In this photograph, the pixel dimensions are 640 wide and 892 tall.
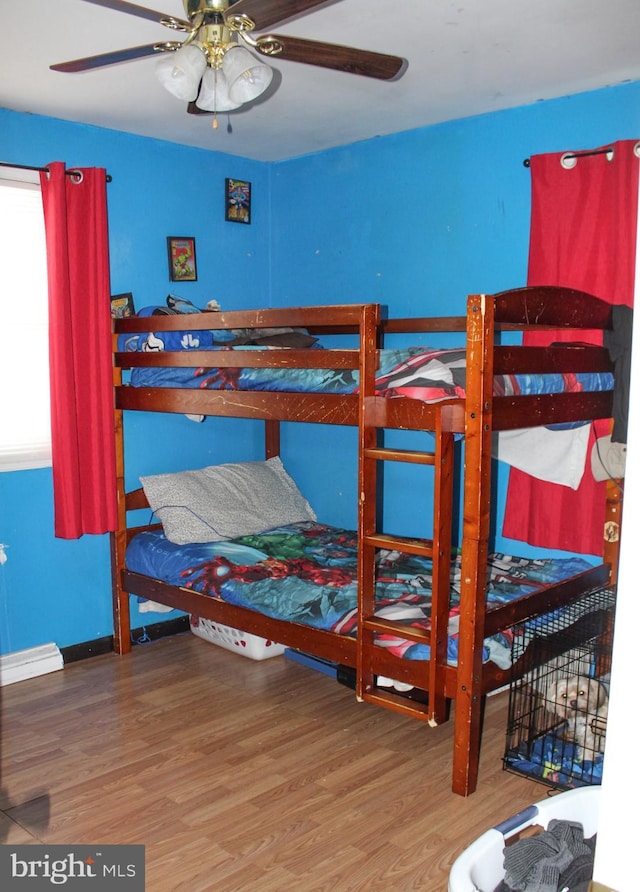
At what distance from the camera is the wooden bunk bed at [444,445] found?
7.24 feet

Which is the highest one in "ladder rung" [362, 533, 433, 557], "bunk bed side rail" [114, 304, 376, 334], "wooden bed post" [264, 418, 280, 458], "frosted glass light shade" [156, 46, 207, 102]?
A: "frosted glass light shade" [156, 46, 207, 102]

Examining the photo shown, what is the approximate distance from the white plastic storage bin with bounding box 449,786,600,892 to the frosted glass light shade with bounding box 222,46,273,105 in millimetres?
1828

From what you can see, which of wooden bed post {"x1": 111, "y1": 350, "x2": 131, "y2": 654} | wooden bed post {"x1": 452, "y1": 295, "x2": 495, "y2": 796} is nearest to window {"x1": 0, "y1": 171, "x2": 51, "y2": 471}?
wooden bed post {"x1": 111, "y1": 350, "x2": 131, "y2": 654}

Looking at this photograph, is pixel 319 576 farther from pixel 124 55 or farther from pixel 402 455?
pixel 124 55

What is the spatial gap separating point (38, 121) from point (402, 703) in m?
2.86

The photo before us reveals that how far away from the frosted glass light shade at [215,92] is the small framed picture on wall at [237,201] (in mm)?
A: 1987

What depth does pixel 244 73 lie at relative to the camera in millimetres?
1889

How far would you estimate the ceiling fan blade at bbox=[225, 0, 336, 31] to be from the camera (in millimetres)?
1669

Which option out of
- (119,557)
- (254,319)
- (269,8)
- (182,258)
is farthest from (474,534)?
(182,258)

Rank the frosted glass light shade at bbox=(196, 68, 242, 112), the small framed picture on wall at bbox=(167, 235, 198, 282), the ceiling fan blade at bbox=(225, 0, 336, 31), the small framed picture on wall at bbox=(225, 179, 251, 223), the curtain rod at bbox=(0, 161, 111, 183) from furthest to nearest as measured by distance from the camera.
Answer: the small framed picture on wall at bbox=(225, 179, 251, 223) → the small framed picture on wall at bbox=(167, 235, 198, 282) → the curtain rod at bbox=(0, 161, 111, 183) → the frosted glass light shade at bbox=(196, 68, 242, 112) → the ceiling fan blade at bbox=(225, 0, 336, 31)

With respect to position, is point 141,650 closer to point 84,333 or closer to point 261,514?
point 261,514

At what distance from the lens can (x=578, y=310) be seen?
100 inches

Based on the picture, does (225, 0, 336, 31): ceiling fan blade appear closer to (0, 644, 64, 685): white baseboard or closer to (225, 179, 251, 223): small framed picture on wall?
(225, 179, 251, 223): small framed picture on wall

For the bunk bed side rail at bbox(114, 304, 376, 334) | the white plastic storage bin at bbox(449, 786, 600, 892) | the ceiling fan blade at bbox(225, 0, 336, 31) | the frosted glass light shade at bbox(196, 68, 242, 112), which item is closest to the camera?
the white plastic storage bin at bbox(449, 786, 600, 892)
